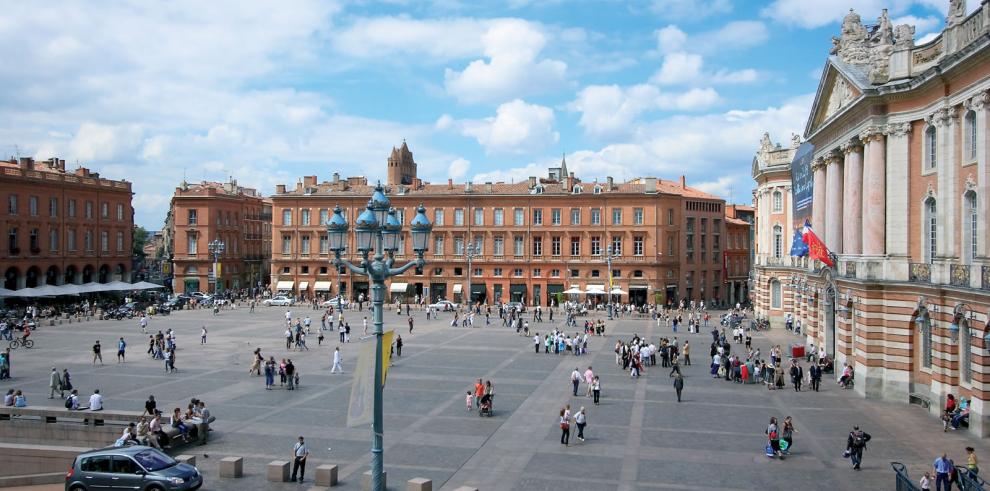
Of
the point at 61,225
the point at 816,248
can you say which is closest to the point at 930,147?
the point at 816,248

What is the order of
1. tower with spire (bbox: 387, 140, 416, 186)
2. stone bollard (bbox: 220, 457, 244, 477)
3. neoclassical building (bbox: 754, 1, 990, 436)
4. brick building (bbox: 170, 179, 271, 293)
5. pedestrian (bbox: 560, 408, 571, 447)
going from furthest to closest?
tower with spire (bbox: 387, 140, 416, 186), brick building (bbox: 170, 179, 271, 293), neoclassical building (bbox: 754, 1, 990, 436), pedestrian (bbox: 560, 408, 571, 447), stone bollard (bbox: 220, 457, 244, 477)

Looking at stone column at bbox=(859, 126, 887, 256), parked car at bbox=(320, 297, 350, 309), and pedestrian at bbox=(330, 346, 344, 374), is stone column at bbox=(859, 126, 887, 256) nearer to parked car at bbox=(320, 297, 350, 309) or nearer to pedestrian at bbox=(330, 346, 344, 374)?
pedestrian at bbox=(330, 346, 344, 374)

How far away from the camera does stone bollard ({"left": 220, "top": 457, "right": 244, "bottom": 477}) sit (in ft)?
68.9

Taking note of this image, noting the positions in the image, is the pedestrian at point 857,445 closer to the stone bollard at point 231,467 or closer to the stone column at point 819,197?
the stone bollard at point 231,467

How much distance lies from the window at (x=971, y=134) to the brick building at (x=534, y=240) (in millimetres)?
51699

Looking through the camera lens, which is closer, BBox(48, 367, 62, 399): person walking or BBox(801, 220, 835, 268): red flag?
BBox(48, 367, 62, 399): person walking

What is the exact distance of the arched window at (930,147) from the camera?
31.2m

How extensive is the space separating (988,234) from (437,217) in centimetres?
6404

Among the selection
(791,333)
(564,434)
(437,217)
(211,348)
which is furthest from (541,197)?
(564,434)

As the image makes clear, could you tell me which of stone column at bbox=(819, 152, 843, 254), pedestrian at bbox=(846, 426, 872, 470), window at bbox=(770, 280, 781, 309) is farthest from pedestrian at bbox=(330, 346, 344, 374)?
window at bbox=(770, 280, 781, 309)

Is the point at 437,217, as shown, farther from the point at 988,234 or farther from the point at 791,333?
the point at 988,234

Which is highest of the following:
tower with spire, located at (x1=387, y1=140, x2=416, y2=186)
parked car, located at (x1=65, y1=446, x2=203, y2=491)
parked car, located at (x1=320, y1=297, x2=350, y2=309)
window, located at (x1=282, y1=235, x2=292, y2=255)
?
tower with spire, located at (x1=387, y1=140, x2=416, y2=186)

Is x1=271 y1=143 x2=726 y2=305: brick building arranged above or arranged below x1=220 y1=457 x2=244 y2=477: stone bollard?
above

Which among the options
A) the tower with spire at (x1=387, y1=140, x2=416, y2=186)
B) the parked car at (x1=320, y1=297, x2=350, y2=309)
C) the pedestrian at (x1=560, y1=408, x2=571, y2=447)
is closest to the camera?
the pedestrian at (x1=560, y1=408, x2=571, y2=447)
